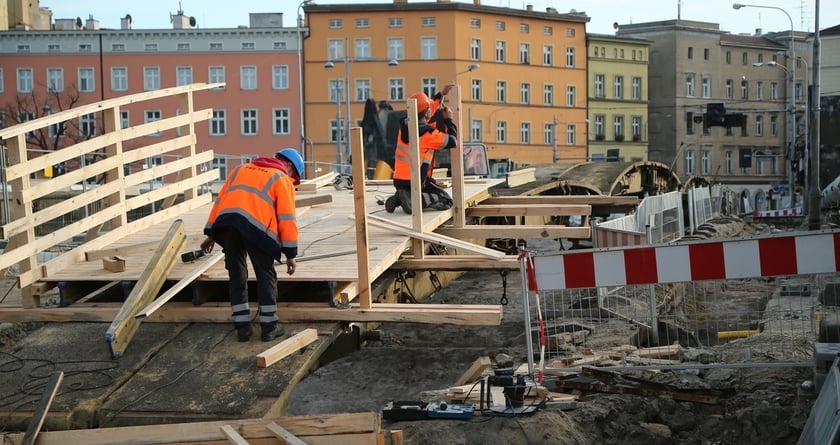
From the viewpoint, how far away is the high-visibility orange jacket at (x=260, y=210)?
25.6 feet

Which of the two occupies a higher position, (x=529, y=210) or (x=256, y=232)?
(x=256, y=232)

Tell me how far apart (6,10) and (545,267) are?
67415 millimetres

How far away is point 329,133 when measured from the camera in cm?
6694

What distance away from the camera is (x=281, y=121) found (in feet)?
216

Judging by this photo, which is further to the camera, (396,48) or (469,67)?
(396,48)

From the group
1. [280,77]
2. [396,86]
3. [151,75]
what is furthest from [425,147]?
[396,86]

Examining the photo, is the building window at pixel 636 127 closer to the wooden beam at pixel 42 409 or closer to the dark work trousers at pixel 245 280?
the dark work trousers at pixel 245 280

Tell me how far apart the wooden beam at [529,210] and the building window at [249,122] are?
51380 millimetres

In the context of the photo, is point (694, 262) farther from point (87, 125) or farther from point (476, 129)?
point (476, 129)

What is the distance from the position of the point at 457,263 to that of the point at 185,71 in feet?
189

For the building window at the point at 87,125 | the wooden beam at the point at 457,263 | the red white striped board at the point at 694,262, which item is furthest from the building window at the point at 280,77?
the red white striped board at the point at 694,262

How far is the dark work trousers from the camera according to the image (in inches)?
311

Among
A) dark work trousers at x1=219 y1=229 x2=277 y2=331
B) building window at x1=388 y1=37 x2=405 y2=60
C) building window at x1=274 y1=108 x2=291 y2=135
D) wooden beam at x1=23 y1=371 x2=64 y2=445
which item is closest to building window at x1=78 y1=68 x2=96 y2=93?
building window at x1=274 y1=108 x2=291 y2=135

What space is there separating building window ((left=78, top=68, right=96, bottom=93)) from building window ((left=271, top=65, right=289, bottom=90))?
1207cm
